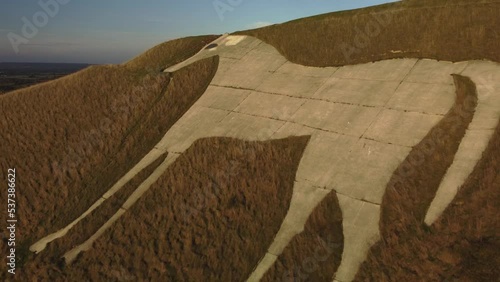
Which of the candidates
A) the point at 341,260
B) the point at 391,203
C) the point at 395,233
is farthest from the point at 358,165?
the point at 341,260

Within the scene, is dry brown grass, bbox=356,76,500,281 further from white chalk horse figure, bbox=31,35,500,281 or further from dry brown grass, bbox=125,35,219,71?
dry brown grass, bbox=125,35,219,71

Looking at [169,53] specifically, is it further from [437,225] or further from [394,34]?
[437,225]

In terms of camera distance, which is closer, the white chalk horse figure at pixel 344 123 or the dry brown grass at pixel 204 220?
the dry brown grass at pixel 204 220

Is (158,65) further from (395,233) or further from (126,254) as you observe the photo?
(395,233)

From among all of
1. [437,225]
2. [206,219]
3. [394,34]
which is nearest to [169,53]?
[394,34]

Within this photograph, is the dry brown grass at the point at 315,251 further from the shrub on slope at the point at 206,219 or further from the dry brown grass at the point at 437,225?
the dry brown grass at the point at 437,225

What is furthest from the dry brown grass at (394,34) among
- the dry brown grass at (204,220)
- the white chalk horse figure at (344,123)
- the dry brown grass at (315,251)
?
the dry brown grass at (315,251)
